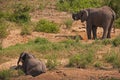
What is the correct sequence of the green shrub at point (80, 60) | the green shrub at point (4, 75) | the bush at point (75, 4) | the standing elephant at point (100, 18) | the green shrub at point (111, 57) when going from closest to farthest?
the green shrub at point (4, 75) → the green shrub at point (80, 60) → the green shrub at point (111, 57) → the standing elephant at point (100, 18) → the bush at point (75, 4)

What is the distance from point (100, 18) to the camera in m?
17.2

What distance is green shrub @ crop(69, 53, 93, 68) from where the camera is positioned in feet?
41.0

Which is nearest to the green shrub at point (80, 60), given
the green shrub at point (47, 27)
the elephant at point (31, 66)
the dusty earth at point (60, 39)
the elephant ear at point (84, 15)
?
the dusty earth at point (60, 39)

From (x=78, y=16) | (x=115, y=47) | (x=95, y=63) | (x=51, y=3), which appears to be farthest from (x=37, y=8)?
(x=95, y=63)

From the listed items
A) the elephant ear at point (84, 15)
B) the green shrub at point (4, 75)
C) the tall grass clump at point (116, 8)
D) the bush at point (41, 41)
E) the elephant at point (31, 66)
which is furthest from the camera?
the tall grass clump at point (116, 8)

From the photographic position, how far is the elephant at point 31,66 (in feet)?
38.5

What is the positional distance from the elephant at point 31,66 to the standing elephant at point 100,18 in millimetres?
5363

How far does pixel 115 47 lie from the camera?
566 inches

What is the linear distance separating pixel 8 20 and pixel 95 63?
6.57 metres

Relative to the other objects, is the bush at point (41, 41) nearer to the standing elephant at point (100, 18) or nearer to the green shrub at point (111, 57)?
the standing elephant at point (100, 18)

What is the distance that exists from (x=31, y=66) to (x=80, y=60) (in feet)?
4.49

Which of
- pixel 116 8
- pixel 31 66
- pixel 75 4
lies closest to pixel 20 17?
pixel 75 4

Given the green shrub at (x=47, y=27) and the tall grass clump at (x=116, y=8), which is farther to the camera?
the tall grass clump at (x=116, y=8)

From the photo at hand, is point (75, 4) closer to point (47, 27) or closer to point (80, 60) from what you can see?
point (47, 27)
